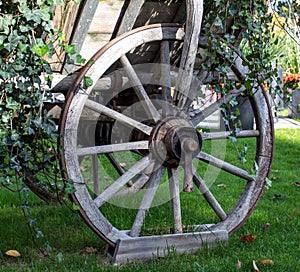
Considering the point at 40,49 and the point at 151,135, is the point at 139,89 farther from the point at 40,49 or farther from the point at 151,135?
the point at 40,49

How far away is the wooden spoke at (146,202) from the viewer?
9.29 feet

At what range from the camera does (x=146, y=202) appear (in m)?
2.87

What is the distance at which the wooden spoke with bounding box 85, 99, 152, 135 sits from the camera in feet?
8.88

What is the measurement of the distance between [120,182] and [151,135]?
27cm

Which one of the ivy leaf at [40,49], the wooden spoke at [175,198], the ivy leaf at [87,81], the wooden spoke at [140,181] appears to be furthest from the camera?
the wooden spoke at [140,181]

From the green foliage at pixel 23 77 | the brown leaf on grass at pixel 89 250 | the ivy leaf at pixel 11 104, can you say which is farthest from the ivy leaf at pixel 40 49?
the brown leaf on grass at pixel 89 250

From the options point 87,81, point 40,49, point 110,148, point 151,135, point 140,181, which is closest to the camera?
point 40,49

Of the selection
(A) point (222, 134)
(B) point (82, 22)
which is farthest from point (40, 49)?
(A) point (222, 134)

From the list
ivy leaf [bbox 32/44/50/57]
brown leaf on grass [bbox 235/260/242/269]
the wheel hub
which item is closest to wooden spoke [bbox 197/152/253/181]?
the wheel hub

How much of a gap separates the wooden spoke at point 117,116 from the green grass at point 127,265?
0.48 meters

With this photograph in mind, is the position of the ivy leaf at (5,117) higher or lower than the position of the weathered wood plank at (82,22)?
lower

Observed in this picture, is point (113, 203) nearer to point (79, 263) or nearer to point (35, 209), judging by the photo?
point (35, 209)

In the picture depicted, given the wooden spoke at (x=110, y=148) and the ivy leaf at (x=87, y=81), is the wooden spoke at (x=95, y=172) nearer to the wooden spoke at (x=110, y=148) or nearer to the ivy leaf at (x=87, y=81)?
the wooden spoke at (x=110, y=148)

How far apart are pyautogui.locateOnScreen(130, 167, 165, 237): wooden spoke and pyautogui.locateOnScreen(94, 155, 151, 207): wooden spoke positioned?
0.35ft
